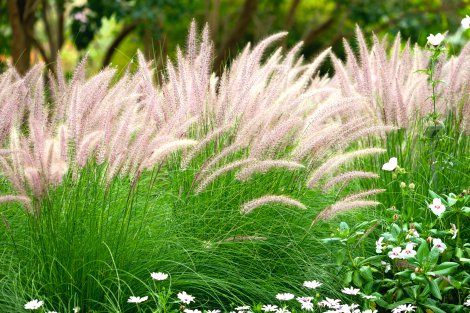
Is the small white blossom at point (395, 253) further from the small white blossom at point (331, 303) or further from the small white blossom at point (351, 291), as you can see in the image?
the small white blossom at point (331, 303)

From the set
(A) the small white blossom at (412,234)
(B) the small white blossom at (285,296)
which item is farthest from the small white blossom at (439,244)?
(B) the small white blossom at (285,296)

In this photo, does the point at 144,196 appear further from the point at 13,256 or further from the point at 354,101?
the point at 354,101

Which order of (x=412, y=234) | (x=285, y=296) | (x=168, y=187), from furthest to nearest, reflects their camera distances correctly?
(x=168, y=187)
(x=412, y=234)
(x=285, y=296)

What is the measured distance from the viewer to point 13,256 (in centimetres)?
370

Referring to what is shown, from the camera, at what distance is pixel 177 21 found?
1006cm

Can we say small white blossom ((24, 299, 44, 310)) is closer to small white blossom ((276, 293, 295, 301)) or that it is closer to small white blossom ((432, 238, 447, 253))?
small white blossom ((276, 293, 295, 301))

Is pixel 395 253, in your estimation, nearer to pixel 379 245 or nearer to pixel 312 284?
pixel 379 245

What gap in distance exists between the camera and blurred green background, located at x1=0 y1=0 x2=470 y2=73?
30.8 feet

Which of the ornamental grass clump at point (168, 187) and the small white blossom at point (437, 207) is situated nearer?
the ornamental grass clump at point (168, 187)

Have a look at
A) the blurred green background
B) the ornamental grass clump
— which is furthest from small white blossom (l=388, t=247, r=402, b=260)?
the blurred green background

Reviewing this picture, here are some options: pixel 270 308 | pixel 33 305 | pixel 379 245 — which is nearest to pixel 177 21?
pixel 379 245

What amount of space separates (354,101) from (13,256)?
178 centimetres

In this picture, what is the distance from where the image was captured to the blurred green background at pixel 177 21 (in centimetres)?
938

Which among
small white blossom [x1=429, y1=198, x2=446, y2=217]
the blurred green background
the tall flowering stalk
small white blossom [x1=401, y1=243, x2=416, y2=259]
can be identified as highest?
the tall flowering stalk
